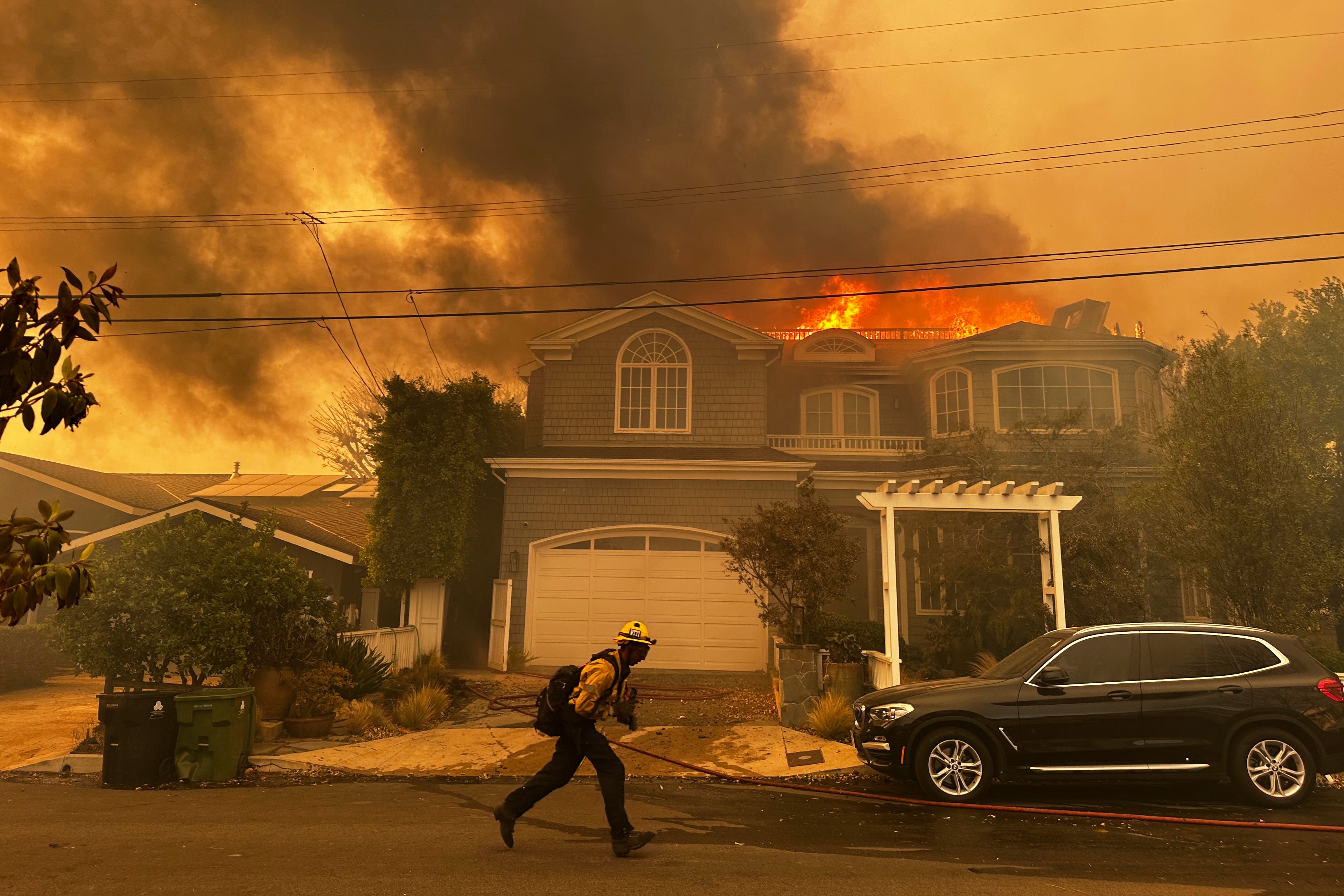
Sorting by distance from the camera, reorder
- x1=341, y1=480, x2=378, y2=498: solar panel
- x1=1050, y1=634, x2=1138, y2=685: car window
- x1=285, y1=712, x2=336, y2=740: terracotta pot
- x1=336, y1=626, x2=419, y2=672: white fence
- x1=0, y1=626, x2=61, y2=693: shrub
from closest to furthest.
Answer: x1=1050, y1=634, x2=1138, y2=685: car window → x1=285, y1=712, x2=336, y2=740: terracotta pot → x1=336, y1=626, x2=419, y2=672: white fence → x1=0, y1=626, x2=61, y2=693: shrub → x1=341, y1=480, x2=378, y2=498: solar panel

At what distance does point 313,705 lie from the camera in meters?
11.2

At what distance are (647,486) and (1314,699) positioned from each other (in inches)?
477

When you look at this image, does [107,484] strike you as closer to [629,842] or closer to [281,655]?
[281,655]

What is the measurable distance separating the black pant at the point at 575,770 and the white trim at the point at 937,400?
559 inches

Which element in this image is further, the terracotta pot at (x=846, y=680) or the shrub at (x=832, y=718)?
the terracotta pot at (x=846, y=680)

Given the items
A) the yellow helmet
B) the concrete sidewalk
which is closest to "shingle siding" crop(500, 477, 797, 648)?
the concrete sidewalk

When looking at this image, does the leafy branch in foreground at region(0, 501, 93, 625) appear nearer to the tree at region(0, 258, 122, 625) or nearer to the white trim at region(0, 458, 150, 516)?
the tree at region(0, 258, 122, 625)

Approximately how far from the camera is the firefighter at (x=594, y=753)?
242 inches

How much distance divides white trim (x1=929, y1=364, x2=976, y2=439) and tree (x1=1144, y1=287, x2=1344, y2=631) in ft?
19.0

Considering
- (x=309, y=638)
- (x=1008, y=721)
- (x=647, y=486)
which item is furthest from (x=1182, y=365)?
(x=309, y=638)

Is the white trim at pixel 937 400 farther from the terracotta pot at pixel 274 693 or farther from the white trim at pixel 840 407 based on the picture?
the terracotta pot at pixel 274 693

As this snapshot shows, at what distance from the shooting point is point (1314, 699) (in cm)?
780

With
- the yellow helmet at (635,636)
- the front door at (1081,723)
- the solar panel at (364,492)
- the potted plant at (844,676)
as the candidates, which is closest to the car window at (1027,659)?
the front door at (1081,723)

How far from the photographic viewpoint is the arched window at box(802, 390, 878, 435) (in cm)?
2212
